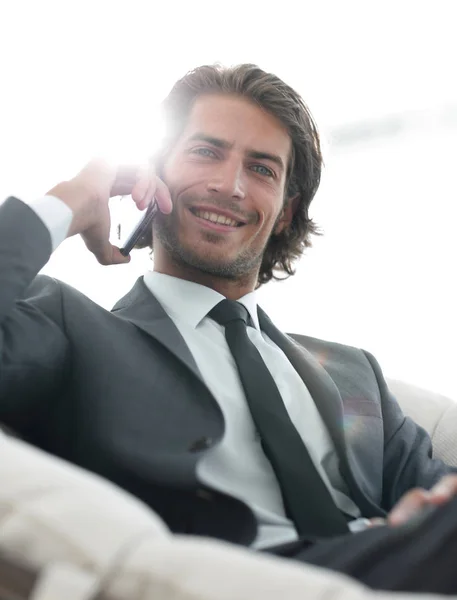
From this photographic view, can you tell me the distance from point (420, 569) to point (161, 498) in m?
0.54

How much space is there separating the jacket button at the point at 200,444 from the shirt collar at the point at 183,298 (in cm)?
39

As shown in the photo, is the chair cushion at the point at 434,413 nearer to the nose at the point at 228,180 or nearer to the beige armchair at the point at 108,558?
the nose at the point at 228,180

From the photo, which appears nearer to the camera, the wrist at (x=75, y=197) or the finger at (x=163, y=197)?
the wrist at (x=75, y=197)

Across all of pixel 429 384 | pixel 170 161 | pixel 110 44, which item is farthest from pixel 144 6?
pixel 429 384

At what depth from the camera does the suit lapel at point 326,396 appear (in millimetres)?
1218

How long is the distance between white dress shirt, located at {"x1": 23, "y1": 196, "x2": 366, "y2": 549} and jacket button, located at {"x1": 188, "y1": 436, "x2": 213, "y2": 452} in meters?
0.05

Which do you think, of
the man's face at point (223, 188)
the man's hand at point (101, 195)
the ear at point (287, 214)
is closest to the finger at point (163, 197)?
the man's hand at point (101, 195)

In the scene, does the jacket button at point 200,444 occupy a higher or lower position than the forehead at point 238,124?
lower

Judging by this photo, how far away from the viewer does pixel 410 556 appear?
0.55 m

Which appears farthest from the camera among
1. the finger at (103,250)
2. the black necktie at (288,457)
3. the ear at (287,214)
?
the ear at (287,214)

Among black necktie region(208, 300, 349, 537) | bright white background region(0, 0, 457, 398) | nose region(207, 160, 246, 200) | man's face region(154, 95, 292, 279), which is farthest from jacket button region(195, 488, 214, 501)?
bright white background region(0, 0, 457, 398)

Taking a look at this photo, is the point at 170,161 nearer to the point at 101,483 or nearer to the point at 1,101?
the point at 101,483

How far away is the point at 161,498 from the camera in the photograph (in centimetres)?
99

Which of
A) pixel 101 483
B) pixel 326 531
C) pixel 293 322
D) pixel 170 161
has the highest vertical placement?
pixel 170 161
